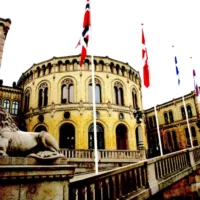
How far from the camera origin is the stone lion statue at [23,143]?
162 inches

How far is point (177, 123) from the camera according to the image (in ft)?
129

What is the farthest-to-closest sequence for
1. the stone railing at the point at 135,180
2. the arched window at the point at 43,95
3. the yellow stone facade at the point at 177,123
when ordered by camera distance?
the yellow stone facade at the point at 177,123 < the arched window at the point at 43,95 < the stone railing at the point at 135,180

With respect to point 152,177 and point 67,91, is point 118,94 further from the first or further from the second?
point 152,177

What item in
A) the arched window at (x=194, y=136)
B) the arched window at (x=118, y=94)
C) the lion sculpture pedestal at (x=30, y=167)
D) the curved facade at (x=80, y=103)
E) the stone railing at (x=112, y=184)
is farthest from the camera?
the arched window at (x=194, y=136)

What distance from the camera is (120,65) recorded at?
1229 inches

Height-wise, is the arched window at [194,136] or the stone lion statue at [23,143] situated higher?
the arched window at [194,136]

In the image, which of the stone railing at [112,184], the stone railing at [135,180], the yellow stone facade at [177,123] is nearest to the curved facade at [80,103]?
the yellow stone facade at [177,123]

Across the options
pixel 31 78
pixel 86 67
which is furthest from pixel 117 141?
pixel 31 78

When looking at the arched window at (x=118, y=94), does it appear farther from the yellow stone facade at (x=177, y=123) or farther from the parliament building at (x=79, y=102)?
the yellow stone facade at (x=177, y=123)

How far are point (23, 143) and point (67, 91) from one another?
2434 centimetres

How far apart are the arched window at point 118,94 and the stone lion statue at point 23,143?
82.9 ft

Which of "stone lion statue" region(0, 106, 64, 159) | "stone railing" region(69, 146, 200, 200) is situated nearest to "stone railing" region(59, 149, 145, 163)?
"stone railing" region(69, 146, 200, 200)

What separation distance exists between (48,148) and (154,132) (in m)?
41.9

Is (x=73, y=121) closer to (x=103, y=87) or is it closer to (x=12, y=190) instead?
(x=103, y=87)
